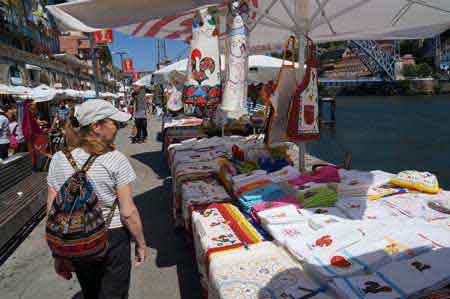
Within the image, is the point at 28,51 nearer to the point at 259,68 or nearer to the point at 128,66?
the point at 128,66

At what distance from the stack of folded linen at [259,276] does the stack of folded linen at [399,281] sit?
0.42ft

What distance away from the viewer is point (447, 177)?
17.8 feet

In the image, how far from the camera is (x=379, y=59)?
6366 centimetres

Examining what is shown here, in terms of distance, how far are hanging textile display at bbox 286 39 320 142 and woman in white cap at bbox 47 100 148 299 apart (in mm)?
1583

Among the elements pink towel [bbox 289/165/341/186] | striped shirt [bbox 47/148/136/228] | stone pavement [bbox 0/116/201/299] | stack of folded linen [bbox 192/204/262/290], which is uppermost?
striped shirt [bbox 47/148/136/228]

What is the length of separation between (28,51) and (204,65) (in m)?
28.7

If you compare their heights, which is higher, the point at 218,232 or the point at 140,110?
the point at 140,110

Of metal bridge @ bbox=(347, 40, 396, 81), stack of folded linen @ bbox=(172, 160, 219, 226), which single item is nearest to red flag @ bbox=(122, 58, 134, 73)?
stack of folded linen @ bbox=(172, 160, 219, 226)

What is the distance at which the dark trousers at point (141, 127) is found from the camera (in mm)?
10266

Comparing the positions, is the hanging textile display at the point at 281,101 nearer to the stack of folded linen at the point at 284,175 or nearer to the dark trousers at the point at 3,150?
the stack of folded linen at the point at 284,175

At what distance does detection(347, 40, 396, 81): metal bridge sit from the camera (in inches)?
2410

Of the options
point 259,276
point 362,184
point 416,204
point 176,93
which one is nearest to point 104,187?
point 259,276

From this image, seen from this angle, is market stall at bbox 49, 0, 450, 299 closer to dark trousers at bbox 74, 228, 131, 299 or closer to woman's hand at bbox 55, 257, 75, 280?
dark trousers at bbox 74, 228, 131, 299

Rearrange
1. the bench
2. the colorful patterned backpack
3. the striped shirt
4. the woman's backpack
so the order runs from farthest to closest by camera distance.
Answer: the woman's backpack
the bench
the striped shirt
the colorful patterned backpack
